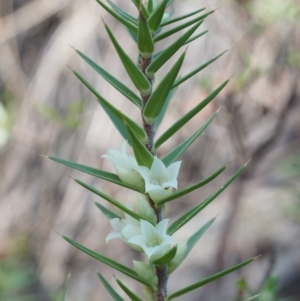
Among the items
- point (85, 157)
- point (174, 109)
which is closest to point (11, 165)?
point (85, 157)

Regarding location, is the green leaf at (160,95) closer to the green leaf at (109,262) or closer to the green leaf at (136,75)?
the green leaf at (136,75)

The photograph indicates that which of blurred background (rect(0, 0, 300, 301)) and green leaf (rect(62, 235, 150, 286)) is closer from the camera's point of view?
green leaf (rect(62, 235, 150, 286))

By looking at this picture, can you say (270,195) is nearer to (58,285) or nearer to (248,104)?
(248,104)

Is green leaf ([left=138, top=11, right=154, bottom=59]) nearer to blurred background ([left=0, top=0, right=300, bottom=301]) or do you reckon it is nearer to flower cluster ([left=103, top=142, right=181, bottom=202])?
flower cluster ([left=103, top=142, right=181, bottom=202])

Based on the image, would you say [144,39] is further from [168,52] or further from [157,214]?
[157,214]

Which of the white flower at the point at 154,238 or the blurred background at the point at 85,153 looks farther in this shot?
the blurred background at the point at 85,153

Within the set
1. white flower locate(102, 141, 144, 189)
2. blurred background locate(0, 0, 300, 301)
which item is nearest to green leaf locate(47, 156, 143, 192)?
white flower locate(102, 141, 144, 189)

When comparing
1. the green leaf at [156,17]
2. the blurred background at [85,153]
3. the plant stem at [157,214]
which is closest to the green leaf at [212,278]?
the plant stem at [157,214]
